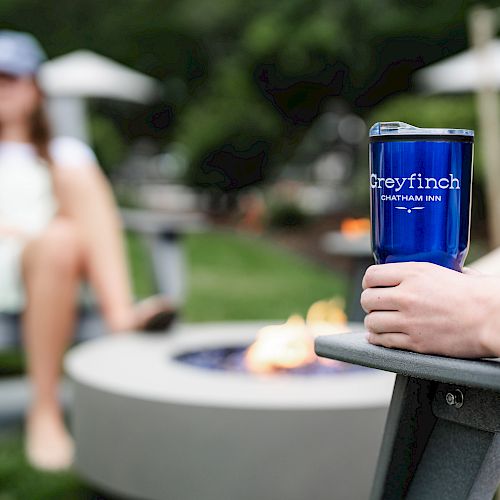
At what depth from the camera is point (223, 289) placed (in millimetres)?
6340

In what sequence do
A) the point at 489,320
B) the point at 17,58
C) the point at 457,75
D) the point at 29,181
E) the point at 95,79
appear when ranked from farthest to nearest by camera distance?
the point at 95,79 < the point at 457,75 < the point at 29,181 < the point at 17,58 < the point at 489,320

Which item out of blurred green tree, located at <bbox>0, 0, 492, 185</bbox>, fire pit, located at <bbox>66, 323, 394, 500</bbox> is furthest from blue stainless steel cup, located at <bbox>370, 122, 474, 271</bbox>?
blurred green tree, located at <bbox>0, 0, 492, 185</bbox>

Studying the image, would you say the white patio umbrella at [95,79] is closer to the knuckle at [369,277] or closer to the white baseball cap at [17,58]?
the white baseball cap at [17,58]

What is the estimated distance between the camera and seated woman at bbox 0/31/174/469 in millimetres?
2564

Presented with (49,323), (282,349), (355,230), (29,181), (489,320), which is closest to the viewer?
(489,320)

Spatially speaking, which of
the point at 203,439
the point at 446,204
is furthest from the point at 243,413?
the point at 446,204

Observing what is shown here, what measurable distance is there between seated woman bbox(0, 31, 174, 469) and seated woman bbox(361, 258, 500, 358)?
1531 millimetres

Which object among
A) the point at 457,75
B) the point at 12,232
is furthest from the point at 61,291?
the point at 457,75

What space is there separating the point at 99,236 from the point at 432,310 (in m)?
1.99

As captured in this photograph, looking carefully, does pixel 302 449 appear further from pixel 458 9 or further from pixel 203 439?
pixel 458 9

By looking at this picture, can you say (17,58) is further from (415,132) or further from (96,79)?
(96,79)

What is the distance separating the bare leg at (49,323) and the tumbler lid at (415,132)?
6.02 ft

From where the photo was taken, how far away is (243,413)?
1.65 m

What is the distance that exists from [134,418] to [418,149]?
3.57 ft
